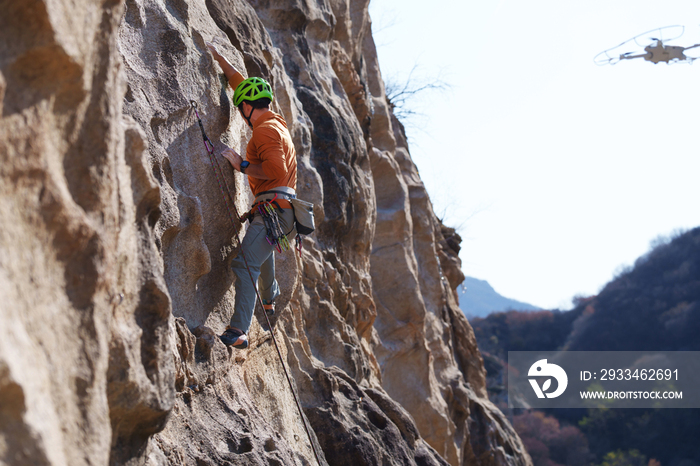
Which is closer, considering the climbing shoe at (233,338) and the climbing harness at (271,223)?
the climbing shoe at (233,338)

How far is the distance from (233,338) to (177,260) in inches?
25.7

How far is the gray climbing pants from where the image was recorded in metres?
4.30

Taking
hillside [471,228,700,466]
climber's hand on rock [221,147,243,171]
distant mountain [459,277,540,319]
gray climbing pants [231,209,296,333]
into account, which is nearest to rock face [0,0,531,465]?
climber's hand on rock [221,147,243,171]

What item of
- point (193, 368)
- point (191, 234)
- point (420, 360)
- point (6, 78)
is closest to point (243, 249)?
point (191, 234)

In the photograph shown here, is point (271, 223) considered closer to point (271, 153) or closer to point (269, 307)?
point (271, 153)

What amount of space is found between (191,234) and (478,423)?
9.11 meters

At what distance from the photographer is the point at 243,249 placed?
4.42m

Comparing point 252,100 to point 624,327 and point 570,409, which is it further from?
point 624,327

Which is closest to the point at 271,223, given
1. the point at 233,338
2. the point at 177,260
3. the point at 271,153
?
the point at 271,153

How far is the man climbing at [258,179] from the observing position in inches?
170

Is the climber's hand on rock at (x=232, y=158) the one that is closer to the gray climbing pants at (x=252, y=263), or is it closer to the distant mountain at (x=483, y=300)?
the gray climbing pants at (x=252, y=263)

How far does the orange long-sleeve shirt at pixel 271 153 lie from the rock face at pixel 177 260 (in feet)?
0.82

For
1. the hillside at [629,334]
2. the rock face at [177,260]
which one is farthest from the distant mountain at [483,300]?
the rock face at [177,260]

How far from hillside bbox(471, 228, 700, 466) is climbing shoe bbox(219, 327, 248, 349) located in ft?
107
